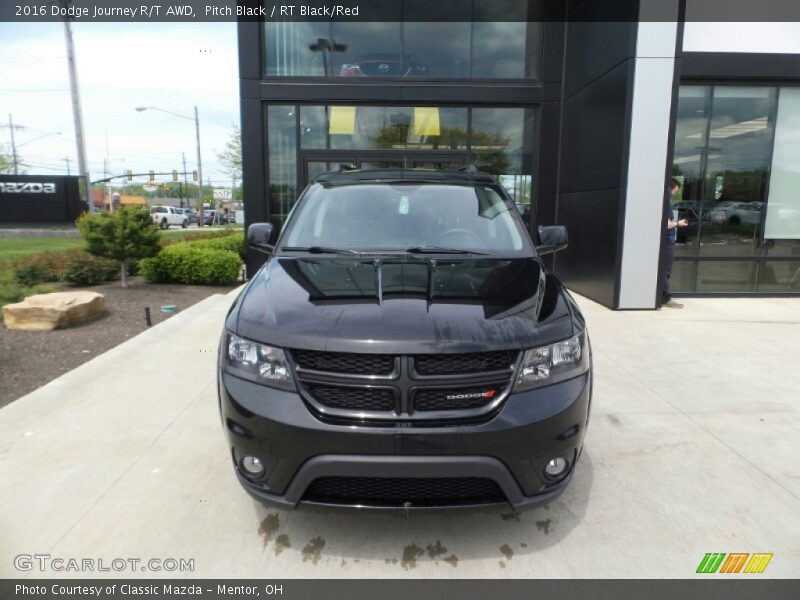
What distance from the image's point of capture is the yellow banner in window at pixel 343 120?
10.1m

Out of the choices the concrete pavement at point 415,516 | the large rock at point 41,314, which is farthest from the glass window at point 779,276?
the large rock at point 41,314

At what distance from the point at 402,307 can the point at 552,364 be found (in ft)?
2.29

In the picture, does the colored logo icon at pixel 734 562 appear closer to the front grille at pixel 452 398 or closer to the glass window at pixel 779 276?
the front grille at pixel 452 398

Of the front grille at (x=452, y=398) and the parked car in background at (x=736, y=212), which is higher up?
the parked car in background at (x=736, y=212)

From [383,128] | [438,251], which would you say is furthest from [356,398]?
[383,128]

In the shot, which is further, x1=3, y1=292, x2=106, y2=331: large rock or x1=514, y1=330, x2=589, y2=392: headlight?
x1=3, y1=292, x2=106, y2=331: large rock

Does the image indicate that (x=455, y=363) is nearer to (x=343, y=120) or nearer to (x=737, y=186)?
(x=737, y=186)

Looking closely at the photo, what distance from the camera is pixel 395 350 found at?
214cm

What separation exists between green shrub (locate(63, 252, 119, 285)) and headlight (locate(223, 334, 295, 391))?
8.31 meters

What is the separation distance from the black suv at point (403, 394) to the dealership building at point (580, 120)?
6.03 m

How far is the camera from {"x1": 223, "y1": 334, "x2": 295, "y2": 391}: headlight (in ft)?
7.33

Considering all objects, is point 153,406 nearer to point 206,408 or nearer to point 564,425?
point 206,408
